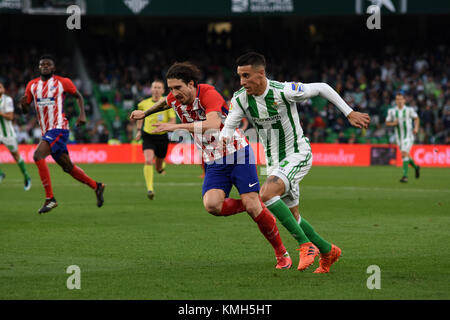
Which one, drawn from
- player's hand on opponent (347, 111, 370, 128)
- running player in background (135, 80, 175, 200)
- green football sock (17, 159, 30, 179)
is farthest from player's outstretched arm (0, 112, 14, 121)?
player's hand on opponent (347, 111, 370, 128)

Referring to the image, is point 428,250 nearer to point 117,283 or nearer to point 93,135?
point 117,283

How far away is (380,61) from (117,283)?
32.8 metres

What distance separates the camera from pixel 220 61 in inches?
1529

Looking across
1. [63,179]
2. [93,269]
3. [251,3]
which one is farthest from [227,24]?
[93,269]

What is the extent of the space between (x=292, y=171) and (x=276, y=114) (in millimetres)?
566

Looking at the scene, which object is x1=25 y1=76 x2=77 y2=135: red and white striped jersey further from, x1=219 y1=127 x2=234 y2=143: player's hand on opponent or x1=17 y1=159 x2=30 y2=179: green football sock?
x1=219 y1=127 x2=234 y2=143: player's hand on opponent

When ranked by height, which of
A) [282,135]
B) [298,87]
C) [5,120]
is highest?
[5,120]

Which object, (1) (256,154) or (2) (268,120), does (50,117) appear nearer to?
(2) (268,120)

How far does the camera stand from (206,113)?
7523mm

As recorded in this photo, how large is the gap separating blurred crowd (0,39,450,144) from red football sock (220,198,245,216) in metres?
23.8

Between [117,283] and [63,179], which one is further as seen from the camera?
[63,179]

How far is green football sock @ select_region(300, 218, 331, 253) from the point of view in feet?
23.1

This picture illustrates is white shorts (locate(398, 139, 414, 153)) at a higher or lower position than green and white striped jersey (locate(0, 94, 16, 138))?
lower

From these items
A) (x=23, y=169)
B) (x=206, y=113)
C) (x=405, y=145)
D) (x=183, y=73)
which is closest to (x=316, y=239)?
(x=206, y=113)
